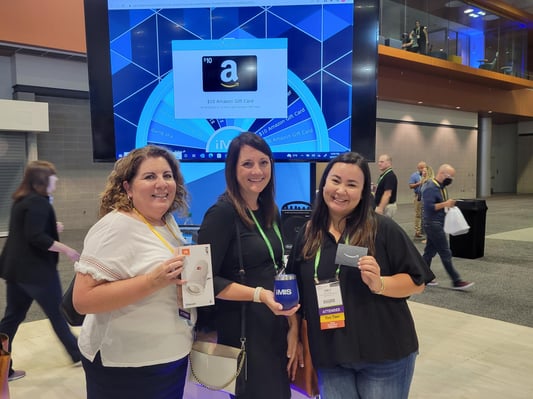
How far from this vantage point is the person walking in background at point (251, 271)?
161cm

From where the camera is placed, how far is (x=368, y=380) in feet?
5.12

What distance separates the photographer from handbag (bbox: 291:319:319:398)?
1.72m

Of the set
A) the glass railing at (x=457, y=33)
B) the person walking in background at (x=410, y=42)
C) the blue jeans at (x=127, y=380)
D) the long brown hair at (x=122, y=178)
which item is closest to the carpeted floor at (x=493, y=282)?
the blue jeans at (x=127, y=380)

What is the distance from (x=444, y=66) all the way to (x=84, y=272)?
582 inches

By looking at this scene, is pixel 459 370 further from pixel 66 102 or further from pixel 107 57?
pixel 66 102

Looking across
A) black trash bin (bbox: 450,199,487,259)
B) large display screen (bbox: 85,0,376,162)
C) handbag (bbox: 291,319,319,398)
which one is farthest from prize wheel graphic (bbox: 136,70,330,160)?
black trash bin (bbox: 450,199,487,259)

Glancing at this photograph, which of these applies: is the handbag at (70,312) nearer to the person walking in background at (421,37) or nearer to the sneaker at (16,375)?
the sneaker at (16,375)

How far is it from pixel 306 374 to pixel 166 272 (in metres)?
0.76

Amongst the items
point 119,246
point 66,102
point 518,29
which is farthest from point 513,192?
point 119,246

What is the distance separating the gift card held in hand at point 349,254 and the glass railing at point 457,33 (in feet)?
40.1

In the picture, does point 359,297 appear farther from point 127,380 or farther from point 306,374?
point 127,380

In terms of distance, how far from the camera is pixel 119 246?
4.69 ft

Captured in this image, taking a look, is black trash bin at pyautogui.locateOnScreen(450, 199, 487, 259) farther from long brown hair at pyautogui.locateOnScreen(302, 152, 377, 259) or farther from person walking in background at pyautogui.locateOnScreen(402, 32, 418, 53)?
person walking in background at pyautogui.locateOnScreen(402, 32, 418, 53)

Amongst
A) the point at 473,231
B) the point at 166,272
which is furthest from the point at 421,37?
the point at 166,272
